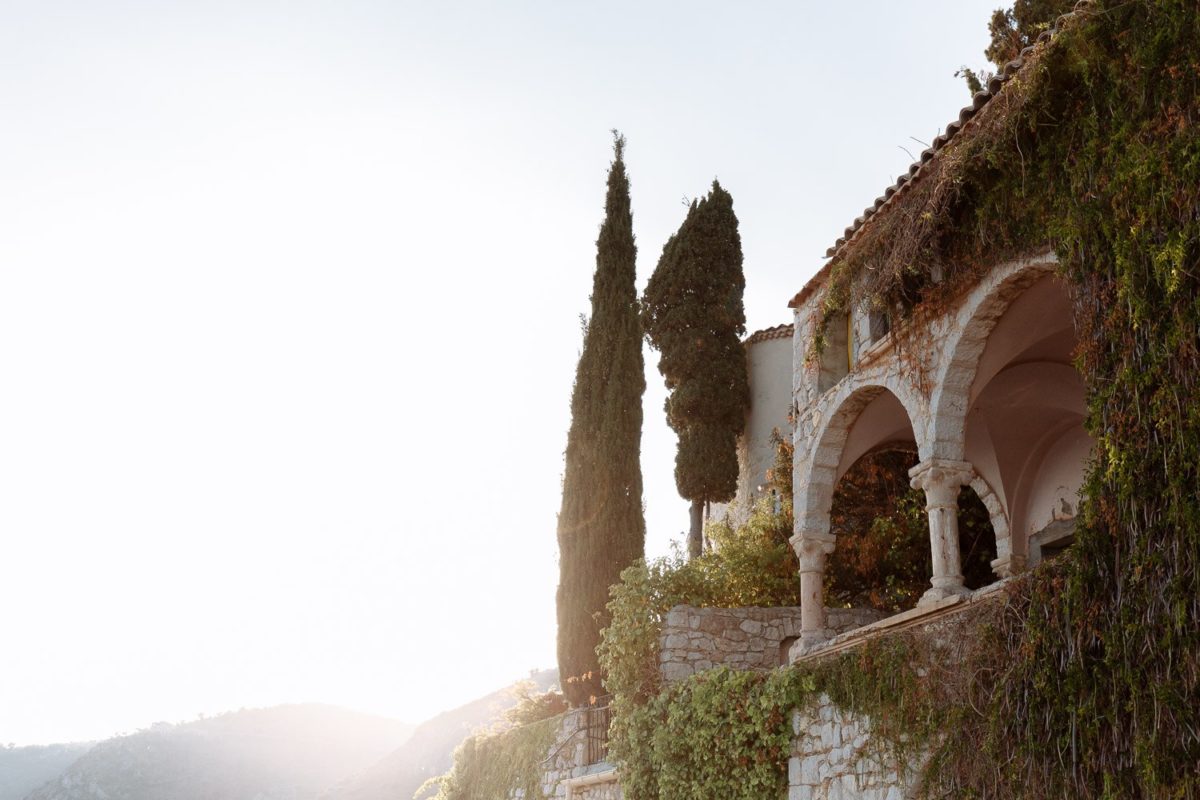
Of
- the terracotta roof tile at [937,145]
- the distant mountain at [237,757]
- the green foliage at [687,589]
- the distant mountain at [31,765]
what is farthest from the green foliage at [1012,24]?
the distant mountain at [31,765]

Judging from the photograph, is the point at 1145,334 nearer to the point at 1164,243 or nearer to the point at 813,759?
the point at 1164,243

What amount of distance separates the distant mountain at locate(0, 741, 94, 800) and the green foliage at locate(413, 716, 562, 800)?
49.1 metres

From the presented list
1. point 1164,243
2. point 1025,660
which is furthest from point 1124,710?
point 1164,243

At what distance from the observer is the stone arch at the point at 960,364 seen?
8.84 meters

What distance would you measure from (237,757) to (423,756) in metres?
14.5

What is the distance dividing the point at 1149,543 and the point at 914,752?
231 centimetres

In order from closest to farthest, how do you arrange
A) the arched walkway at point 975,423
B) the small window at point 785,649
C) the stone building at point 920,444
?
the stone building at point 920,444 → the arched walkway at point 975,423 → the small window at point 785,649

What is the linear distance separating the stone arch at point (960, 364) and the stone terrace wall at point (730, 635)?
376cm

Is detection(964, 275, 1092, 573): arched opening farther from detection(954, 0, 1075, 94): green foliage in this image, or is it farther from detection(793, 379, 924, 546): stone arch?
detection(954, 0, 1075, 94): green foliage

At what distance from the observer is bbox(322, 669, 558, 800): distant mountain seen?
43938 millimetres

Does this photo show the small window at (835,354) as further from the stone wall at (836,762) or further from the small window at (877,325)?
the stone wall at (836,762)

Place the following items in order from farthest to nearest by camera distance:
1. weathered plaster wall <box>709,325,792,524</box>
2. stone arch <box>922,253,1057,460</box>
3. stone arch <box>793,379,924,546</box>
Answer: weathered plaster wall <box>709,325,792,524</box> → stone arch <box>793,379,924,546</box> → stone arch <box>922,253,1057,460</box>

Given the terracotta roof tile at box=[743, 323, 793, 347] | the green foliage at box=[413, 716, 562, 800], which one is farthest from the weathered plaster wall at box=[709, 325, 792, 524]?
the green foliage at box=[413, 716, 562, 800]

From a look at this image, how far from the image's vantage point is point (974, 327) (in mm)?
9016
